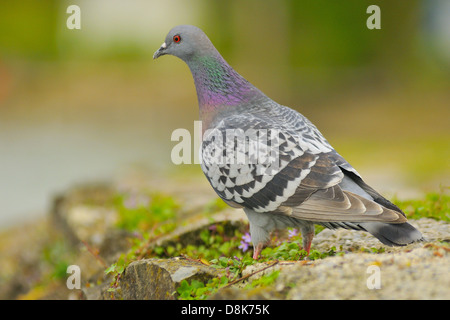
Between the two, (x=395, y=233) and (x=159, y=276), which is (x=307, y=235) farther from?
(x=159, y=276)

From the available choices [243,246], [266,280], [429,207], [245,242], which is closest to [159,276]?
[266,280]

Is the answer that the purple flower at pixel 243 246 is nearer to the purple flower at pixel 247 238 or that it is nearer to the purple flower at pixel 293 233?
the purple flower at pixel 247 238

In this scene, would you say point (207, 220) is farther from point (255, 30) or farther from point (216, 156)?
point (255, 30)

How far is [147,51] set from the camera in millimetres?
24672

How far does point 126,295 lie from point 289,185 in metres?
1.38

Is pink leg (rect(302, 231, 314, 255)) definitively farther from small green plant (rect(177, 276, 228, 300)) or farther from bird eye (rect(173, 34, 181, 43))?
bird eye (rect(173, 34, 181, 43))

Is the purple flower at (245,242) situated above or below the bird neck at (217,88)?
below

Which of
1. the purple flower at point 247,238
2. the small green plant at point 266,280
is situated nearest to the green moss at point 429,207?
the purple flower at point 247,238

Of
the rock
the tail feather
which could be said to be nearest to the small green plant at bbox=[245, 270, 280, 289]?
the rock

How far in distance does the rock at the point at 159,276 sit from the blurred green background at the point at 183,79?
7744 millimetres

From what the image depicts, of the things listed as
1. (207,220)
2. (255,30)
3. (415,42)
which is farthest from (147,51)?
(207,220)

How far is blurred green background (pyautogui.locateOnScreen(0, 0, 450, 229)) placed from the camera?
49.4 feet

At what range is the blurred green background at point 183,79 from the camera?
15.1m

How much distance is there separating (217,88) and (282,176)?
115 cm
